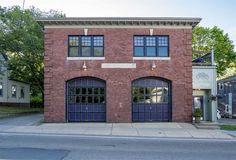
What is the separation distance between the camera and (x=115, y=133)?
2162 centimetres

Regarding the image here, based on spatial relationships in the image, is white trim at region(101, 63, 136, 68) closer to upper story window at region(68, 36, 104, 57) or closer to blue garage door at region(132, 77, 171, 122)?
upper story window at region(68, 36, 104, 57)

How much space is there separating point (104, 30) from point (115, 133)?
986 centimetres

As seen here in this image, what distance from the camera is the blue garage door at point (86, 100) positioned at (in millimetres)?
28562

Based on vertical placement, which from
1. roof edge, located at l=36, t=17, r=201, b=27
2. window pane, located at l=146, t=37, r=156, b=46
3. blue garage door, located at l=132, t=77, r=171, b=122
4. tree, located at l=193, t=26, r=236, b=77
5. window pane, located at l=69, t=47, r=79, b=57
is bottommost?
blue garage door, located at l=132, t=77, r=171, b=122

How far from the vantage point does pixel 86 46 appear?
→ 28.6 metres

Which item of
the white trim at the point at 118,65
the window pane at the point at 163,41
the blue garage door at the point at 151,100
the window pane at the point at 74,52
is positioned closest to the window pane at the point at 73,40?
the window pane at the point at 74,52

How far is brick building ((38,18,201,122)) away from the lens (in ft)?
92.8

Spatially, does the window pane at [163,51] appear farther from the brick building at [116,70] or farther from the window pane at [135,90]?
the window pane at [135,90]

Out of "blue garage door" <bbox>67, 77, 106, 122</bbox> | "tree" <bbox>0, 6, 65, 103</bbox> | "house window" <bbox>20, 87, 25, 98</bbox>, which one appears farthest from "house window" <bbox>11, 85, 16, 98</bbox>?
"blue garage door" <bbox>67, 77, 106, 122</bbox>

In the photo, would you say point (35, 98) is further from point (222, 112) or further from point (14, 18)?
point (222, 112)

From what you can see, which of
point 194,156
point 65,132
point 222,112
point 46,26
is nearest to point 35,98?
point 222,112

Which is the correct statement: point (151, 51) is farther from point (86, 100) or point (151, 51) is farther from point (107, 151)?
point (107, 151)

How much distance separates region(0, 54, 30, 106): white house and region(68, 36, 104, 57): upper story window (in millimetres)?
15862

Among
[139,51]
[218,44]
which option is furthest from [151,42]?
[218,44]
